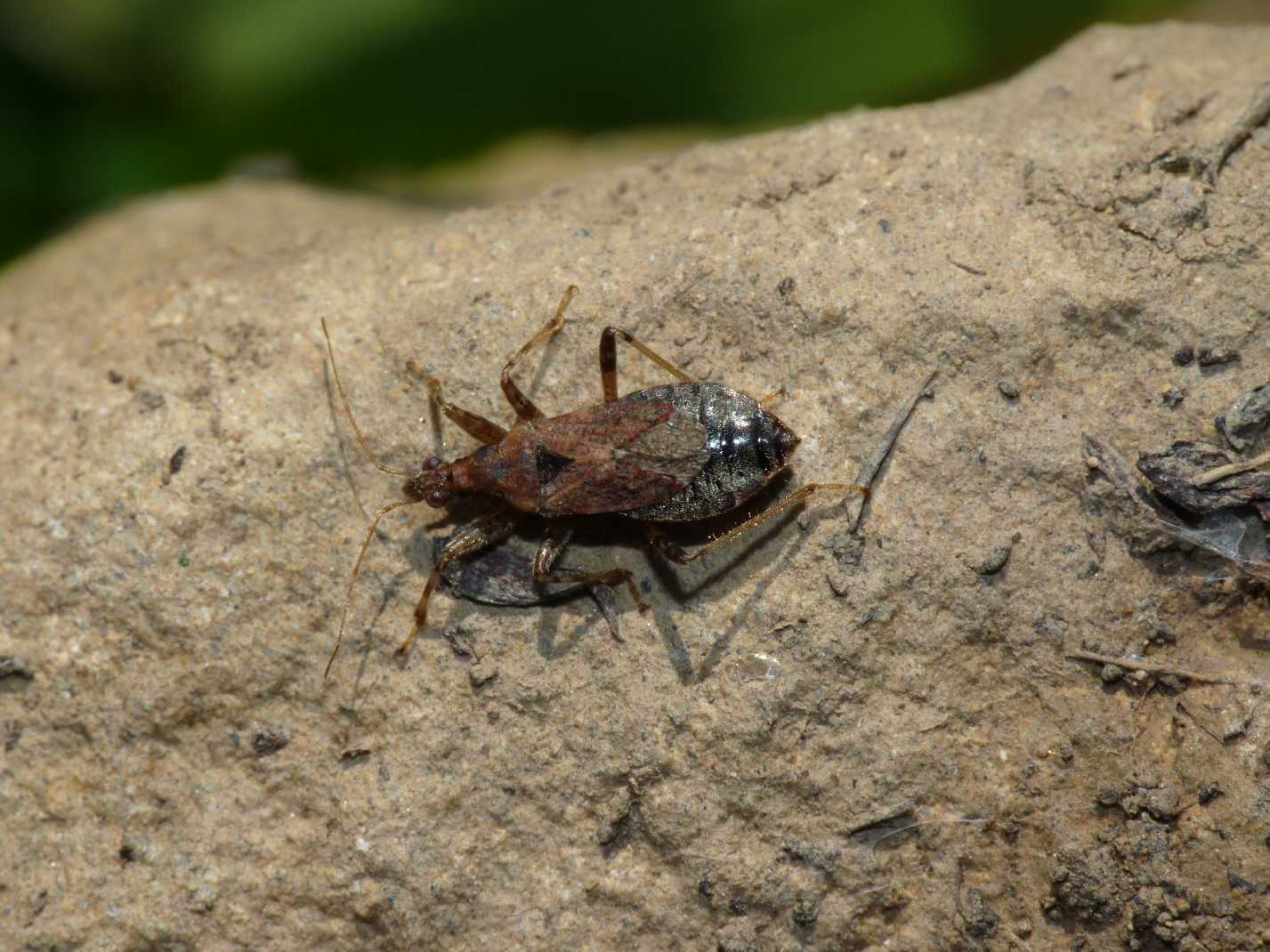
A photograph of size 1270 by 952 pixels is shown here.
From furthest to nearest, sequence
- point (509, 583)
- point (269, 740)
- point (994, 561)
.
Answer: point (509, 583), point (269, 740), point (994, 561)

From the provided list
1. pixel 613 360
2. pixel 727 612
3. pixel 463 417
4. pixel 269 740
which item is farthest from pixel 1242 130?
pixel 269 740

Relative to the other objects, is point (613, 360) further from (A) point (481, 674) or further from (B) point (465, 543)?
(A) point (481, 674)

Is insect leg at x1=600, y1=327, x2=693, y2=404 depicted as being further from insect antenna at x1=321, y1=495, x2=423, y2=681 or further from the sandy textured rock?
insect antenna at x1=321, y1=495, x2=423, y2=681

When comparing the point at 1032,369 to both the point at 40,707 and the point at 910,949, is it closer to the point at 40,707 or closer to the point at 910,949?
the point at 910,949

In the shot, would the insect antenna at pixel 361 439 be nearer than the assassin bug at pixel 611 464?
No

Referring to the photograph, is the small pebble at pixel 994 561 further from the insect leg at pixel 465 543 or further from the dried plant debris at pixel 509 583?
the insect leg at pixel 465 543

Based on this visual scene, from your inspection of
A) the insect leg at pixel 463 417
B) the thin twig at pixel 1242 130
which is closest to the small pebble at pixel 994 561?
the thin twig at pixel 1242 130

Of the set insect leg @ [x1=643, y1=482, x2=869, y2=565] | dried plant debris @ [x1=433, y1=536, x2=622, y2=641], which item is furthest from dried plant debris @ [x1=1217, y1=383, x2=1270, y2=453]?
dried plant debris @ [x1=433, y1=536, x2=622, y2=641]
